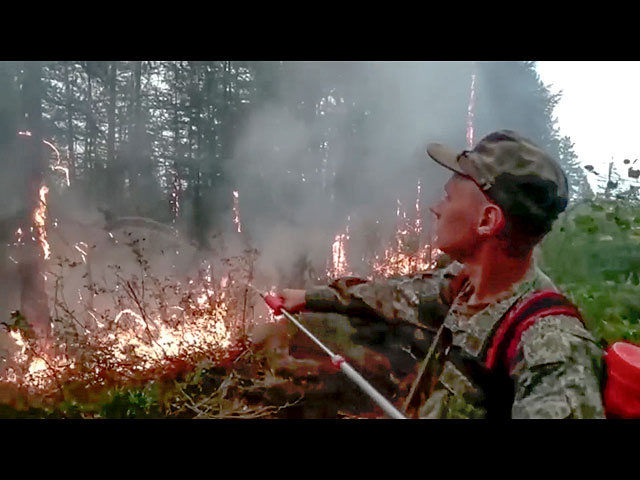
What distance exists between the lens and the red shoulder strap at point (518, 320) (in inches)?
116

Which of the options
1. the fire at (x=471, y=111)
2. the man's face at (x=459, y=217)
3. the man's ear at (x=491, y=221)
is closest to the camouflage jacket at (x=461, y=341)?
the man's face at (x=459, y=217)

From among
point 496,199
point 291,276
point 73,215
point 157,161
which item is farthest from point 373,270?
point 73,215

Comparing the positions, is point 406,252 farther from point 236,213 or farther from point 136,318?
point 136,318

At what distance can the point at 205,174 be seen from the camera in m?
3.36

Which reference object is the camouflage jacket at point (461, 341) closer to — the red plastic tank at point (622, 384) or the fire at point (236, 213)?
the red plastic tank at point (622, 384)

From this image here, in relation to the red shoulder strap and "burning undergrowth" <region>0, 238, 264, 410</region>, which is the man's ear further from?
"burning undergrowth" <region>0, 238, 264, 410</region>

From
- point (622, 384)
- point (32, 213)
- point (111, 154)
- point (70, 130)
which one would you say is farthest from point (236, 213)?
point (622, 384)

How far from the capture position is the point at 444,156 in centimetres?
318

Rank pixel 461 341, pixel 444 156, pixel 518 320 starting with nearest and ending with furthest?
pixel 518 320
pixel 461 341
pixel 444 156

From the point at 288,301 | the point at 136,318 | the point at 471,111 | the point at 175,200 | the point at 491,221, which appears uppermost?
the point at 471,111

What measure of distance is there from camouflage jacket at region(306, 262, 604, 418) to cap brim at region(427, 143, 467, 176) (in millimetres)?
557

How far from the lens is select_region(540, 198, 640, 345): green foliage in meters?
3.12

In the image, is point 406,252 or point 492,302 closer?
point 492,302

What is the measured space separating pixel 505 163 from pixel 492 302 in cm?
78
